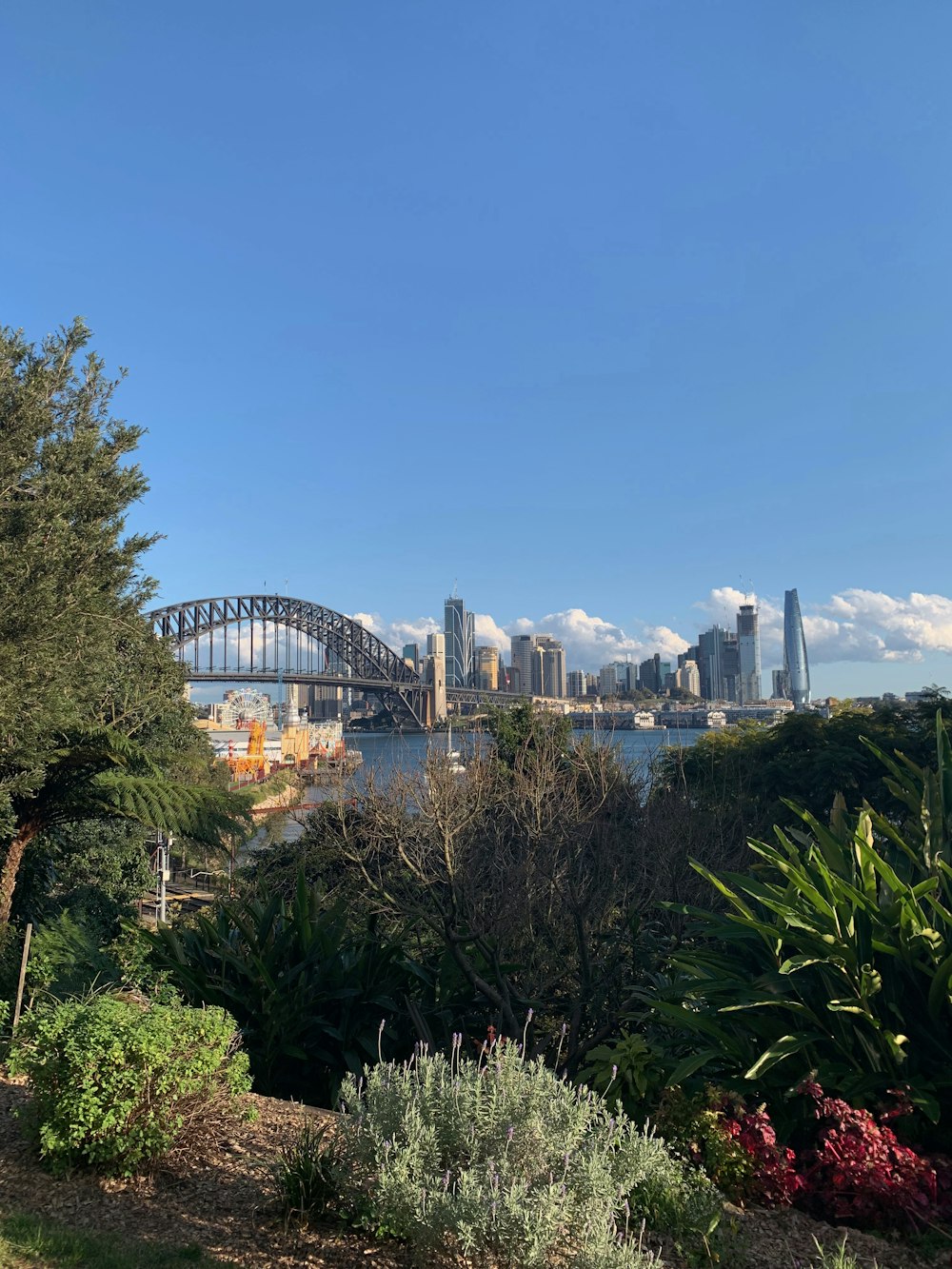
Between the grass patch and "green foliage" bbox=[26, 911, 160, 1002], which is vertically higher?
the grass patch

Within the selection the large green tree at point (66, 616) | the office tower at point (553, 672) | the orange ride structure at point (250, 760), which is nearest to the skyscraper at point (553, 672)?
the office tower at point (553, 672)

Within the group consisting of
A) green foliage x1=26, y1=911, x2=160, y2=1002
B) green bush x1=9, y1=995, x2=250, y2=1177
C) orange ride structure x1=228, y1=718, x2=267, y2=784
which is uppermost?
green bush x1=9, y1=995, x2=250, y2=1177

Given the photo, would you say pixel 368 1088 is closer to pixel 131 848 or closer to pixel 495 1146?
pixel 495 1146

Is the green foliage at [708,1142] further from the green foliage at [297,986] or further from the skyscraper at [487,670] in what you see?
the skyscraper at [487,670]

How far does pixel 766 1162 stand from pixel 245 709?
10913 centimetres

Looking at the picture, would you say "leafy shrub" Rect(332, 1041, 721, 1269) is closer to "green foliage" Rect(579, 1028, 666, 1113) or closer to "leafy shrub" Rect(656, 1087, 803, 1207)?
"leafy shrub" Rect(656, 1087, 803, 1207)

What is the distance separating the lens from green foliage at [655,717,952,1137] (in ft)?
14.5

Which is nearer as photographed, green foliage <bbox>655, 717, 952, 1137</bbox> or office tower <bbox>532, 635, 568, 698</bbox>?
green foliage <bbox>655, 717, 952, 1137</bbox>

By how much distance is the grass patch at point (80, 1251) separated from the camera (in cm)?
322

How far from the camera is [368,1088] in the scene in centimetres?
365

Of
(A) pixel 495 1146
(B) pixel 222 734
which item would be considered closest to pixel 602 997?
(A) pixel 495 1146

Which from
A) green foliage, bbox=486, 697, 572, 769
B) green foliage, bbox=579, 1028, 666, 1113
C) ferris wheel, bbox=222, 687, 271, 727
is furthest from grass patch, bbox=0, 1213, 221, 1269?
ferris wheel, bbox=222, 687, 271, 727

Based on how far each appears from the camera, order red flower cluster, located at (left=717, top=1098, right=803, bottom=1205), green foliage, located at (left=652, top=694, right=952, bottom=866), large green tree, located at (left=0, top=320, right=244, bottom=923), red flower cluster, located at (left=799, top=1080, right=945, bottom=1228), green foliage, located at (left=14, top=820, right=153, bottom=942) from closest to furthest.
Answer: red flower cluster, located at (left=799, top=1080, right=945, bottom=1228) < red flower cluster, located at (left=717, top=1098, right=803, bottom=1205) < large green tree, located at (left=0, top=320, right=244, bottom=923) < green foliage, located at (left=14, top=820, right=153, bottom=942) < green foliage, located at (left=652, top=694, right=952, bottom=866)

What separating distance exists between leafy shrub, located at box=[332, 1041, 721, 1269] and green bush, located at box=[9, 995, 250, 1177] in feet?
3.16
